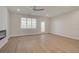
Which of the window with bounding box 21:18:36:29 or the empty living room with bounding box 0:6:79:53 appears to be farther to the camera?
the window with bounding box 21:18:36:29

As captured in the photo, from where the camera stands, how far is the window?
38.0 ft

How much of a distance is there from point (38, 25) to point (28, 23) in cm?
166

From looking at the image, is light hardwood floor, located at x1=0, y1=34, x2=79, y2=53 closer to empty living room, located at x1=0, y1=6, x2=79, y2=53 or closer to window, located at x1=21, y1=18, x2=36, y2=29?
empty living room, located at x1=0, y1=6, x2=79, y2=53

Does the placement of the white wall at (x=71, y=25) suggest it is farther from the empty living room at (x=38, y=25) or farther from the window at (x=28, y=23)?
the window at (x=28, y=23)

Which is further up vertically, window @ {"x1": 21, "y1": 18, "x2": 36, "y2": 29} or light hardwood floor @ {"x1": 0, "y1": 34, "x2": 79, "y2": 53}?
window @ {"x1": 21, "y1": 18, "x2": 36, "y2": 29}

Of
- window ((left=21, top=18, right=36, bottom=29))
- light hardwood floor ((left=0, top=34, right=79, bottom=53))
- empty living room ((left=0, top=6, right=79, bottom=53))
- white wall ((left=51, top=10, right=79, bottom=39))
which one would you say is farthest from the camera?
window ((left=21, top=18, right=36, bottom=29))

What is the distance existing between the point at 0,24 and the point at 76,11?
230 inches

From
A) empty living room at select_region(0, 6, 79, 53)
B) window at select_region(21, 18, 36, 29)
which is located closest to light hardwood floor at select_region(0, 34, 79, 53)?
empty living room at select_region(0, 6, 79, 53)

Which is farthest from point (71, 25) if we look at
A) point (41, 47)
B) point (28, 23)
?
point (28, 23)

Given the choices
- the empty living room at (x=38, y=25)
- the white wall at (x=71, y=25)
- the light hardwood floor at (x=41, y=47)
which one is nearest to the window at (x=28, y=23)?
the empty living room at (x=38, y=25)

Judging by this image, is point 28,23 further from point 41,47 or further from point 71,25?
point 41,47
